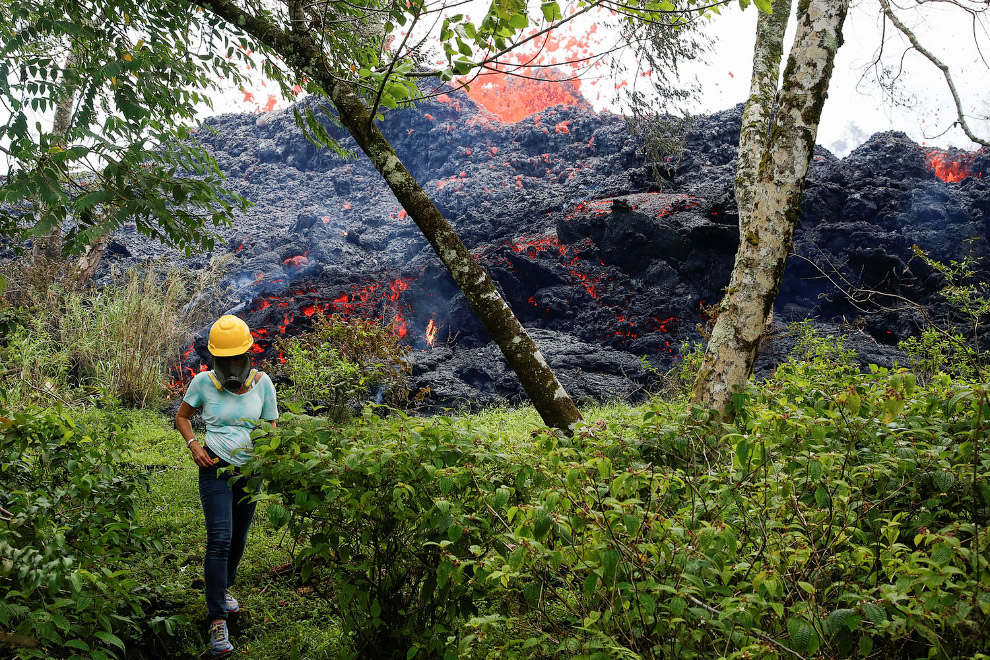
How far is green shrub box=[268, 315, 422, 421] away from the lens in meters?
6.41

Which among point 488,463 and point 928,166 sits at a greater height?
point 928,166

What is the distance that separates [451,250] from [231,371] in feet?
4.01

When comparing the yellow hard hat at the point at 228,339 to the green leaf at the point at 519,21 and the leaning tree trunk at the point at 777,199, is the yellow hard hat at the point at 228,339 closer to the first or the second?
the green leaf at the point at 519,21

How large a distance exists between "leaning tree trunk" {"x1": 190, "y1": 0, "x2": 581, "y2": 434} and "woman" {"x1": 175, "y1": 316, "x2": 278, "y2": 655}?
0.99 m

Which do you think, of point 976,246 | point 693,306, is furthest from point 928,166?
point 693,306

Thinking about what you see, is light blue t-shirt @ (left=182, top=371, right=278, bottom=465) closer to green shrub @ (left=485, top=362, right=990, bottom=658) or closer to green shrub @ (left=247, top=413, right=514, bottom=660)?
green shrub @ (left=247, top=413, right=514, bottom=660)

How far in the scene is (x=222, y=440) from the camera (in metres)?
2.82

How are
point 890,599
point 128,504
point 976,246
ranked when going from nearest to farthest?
1. point 890,599
2. point 128,504
3. point 976,246

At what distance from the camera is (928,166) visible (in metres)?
10.4

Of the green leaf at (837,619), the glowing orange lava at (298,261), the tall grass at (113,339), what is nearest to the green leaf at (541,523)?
the green leaf at (837,619)

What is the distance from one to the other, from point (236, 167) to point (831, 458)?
1877cm

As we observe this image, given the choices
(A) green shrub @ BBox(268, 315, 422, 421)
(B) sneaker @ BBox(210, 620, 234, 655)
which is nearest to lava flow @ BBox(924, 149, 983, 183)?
(A) green shrub @ BBox(268, 315, 422, 421)

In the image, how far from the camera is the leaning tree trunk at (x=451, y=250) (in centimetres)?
282

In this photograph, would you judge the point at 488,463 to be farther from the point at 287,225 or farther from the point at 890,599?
the point at 287,225
